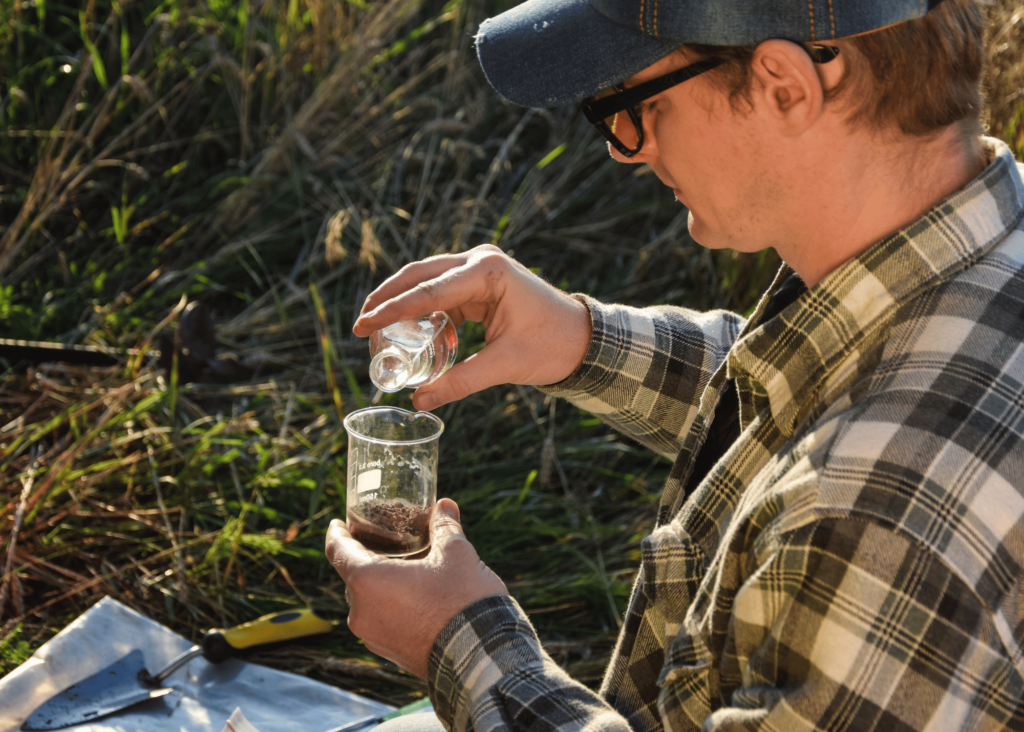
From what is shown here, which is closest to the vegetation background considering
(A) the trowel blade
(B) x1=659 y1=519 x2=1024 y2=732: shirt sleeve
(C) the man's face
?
(A) the trowel blade

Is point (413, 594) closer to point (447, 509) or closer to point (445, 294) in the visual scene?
point (447, 509)

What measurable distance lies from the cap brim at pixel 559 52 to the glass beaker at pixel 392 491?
61 centimetres

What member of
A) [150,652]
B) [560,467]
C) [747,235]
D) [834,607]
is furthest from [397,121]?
[834,607]

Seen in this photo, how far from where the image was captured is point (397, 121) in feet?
15.3

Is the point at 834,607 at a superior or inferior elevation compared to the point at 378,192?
superior

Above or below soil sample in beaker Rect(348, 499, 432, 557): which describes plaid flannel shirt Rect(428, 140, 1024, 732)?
above

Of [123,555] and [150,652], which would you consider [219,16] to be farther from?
[150,652]

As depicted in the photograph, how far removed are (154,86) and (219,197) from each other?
54 cm

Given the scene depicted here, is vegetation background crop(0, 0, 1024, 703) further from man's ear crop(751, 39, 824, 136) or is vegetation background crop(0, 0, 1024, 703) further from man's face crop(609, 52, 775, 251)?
man's ear crop(751, 39, 824, 136)

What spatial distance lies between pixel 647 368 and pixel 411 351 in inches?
20.7

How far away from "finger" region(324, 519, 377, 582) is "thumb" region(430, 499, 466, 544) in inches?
4.6

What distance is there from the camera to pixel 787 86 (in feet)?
4.39

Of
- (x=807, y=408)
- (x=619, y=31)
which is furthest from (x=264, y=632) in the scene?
(x=619, y=31)

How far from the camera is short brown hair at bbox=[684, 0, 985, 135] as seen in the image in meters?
1.33
